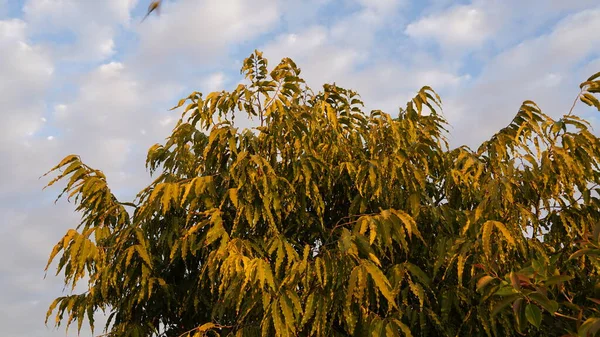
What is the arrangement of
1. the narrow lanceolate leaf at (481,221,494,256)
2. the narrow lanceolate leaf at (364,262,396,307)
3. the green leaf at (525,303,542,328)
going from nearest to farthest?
the green leaf at (525,303,542,328)
the narrow lanceolate leaf at (364,262,396,307)
the narrow lanceolate leaf at (481,221,494,256)

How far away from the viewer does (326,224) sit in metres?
4.54

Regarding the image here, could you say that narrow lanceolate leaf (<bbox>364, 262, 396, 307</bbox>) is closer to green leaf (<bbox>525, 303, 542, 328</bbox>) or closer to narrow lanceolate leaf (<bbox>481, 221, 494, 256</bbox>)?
narrow lanceolate leaf (<bbox>481, 221, 494, 256</bbox>)

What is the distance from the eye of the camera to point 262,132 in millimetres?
4363

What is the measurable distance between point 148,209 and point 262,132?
0.94 meters

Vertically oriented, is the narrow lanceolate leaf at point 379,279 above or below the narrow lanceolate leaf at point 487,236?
below

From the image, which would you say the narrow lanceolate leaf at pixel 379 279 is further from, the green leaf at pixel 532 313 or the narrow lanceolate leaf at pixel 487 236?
the green leaf at pixel 532 313

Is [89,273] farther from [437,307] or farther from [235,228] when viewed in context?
[437,307]

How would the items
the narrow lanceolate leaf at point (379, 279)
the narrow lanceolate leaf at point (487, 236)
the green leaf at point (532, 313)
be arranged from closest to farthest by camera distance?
the green leaf at point (532, 313) < the narrow lanceolate leaf at point (379, 279) < the narrow lanceolate leaf at point (487, 236)

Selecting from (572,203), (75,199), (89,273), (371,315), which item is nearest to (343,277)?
(371,315)

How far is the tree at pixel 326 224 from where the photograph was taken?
3.35 m

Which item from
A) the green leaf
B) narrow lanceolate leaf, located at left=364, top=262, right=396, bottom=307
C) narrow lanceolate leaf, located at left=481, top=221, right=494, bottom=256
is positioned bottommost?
the green leaf

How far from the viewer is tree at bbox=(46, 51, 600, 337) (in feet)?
11.0

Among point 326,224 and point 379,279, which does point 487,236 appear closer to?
point 379,279

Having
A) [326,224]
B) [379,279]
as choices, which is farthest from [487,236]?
[326,224]
